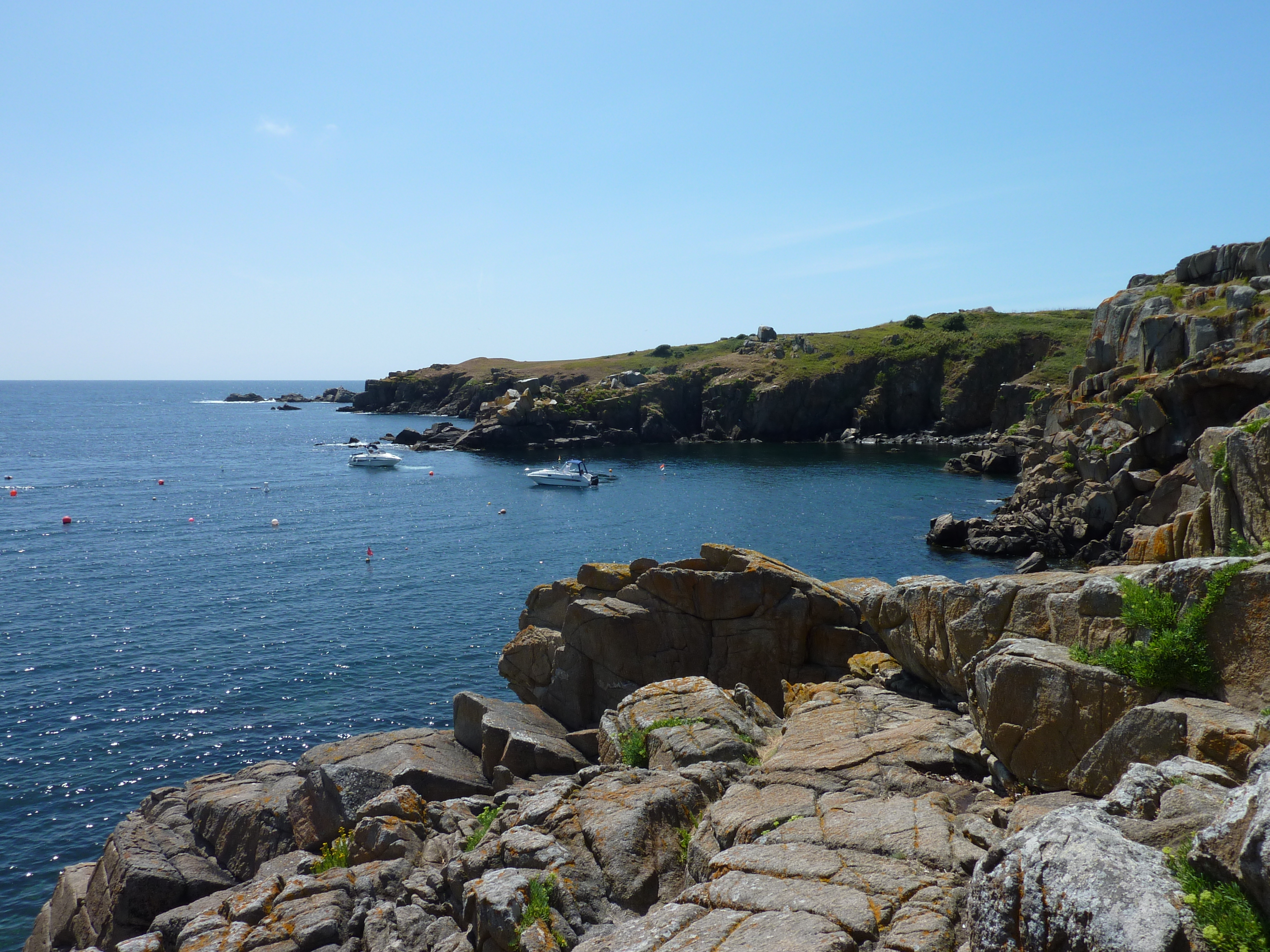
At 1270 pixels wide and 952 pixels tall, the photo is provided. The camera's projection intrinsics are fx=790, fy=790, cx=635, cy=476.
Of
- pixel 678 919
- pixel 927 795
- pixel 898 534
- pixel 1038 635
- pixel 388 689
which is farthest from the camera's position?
pixel 898 534

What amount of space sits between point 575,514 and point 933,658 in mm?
64755

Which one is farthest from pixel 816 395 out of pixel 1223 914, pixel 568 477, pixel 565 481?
pixel 1223 914

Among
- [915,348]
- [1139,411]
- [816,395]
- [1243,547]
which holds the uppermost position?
[915,348]

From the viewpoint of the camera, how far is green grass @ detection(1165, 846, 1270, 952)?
244 inches

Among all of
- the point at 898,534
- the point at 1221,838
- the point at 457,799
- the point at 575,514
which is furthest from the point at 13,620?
the point at 898,534

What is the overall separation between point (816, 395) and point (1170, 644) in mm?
134839

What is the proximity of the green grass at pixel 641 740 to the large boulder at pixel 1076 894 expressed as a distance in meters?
11.5

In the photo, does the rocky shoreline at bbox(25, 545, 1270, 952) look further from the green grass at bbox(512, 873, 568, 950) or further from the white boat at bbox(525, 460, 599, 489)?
the white boat at bbox(525, 460, 599, 489)

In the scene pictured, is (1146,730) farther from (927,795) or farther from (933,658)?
(933,658)

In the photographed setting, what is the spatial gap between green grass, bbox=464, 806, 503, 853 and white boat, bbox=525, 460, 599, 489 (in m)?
79.3

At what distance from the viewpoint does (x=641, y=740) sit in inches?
761

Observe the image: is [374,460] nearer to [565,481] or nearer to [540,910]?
[565,481]

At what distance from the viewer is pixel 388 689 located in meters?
37.8

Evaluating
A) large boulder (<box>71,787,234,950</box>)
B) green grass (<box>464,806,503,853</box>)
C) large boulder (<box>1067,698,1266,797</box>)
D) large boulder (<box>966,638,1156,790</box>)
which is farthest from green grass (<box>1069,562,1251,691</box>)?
large boulder (<box>71,787,234,950</box>)
